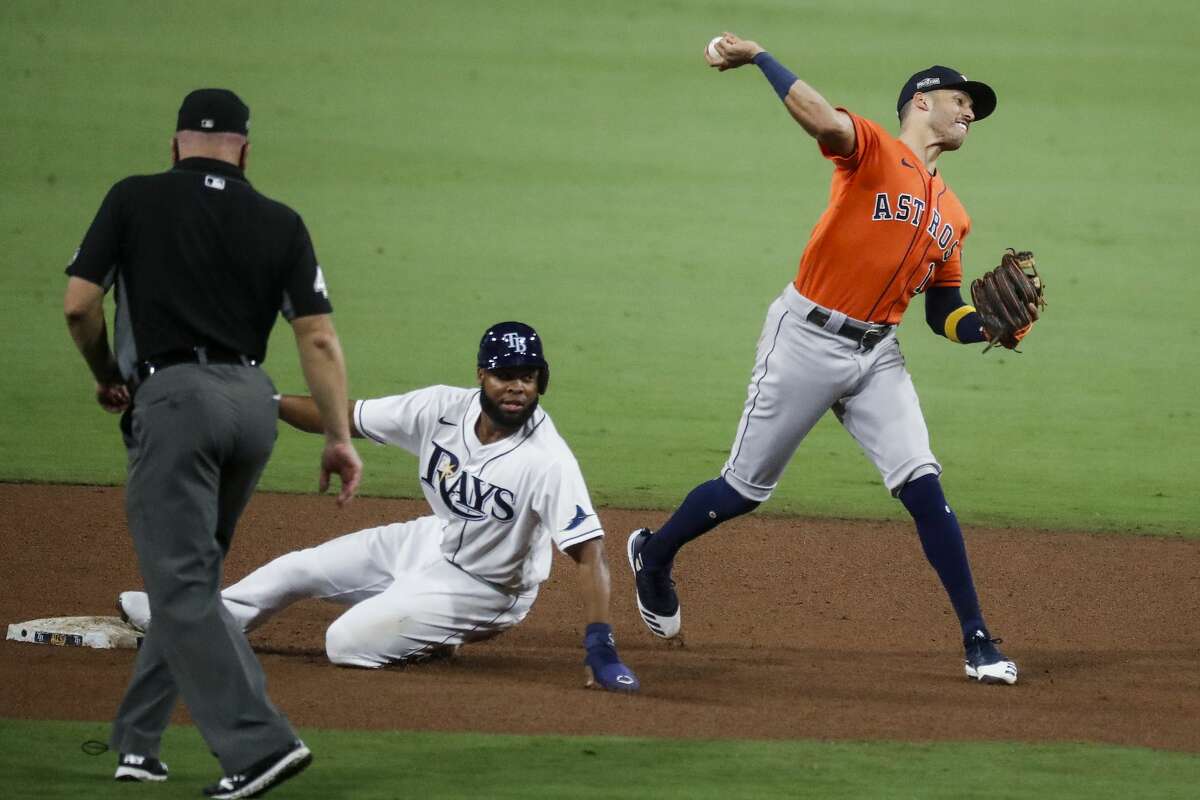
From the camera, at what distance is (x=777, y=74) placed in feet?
19.1

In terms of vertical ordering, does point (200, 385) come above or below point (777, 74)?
below

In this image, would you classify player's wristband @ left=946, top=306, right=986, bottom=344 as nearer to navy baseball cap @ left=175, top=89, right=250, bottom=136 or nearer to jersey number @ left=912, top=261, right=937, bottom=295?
jersey number @ left=912, top=261, right=937, bottom=295

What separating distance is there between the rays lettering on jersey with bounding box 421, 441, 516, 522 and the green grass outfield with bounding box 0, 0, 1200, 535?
2.87 meters

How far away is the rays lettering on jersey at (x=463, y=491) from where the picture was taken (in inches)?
224

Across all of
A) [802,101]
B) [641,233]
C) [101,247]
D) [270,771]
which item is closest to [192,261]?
[101,247]

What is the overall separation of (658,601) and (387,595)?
3.32 feet

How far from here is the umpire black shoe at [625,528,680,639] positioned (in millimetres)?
6285

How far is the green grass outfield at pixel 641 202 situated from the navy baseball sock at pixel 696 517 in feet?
7.56

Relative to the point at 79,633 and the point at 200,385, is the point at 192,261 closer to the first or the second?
the point at 200,385

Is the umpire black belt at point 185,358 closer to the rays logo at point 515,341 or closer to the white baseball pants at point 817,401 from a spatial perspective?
the rays logo at point 515,341

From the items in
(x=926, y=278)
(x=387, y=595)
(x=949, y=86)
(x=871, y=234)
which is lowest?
(x=387, y=595)

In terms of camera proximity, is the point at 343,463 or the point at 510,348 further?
the point at 510,348

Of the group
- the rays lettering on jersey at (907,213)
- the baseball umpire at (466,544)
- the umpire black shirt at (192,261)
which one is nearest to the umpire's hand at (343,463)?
the umpire black shirt at (192,261)

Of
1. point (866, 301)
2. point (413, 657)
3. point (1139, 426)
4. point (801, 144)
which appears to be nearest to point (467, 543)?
point (413, 657)
